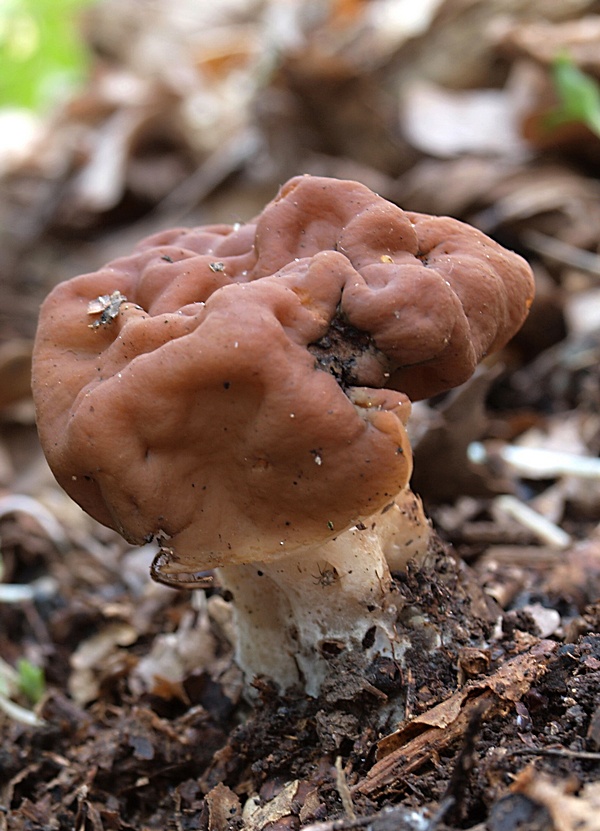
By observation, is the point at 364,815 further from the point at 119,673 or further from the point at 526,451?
the point at 526,451

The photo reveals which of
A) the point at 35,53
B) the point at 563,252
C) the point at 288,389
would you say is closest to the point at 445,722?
the point at 288,389

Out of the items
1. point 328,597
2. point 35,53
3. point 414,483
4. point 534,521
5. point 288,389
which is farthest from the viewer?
point 35,53

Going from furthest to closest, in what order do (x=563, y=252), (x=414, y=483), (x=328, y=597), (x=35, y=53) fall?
(x=35, y=53)
(x=563, y=252)
(x=414, y=483)
(x=328, y=597)

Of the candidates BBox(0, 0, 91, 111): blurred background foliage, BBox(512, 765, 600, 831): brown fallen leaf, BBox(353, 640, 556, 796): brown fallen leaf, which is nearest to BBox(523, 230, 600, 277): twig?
BBox(353, 640, 556, 796): brown fallen leaf

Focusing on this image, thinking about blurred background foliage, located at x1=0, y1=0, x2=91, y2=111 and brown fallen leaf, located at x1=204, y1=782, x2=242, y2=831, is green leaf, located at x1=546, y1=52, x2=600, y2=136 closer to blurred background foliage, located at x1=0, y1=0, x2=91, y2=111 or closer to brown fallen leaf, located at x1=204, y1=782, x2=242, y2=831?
brown fallen leaf, located at x1=204, y1=782, x2=242, y2=831

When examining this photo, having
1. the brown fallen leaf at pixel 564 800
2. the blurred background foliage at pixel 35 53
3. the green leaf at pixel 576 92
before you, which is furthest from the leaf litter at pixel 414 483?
the blurred background foliage at pixel 35 53

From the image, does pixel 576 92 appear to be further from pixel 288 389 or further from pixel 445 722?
pixel 445 722
